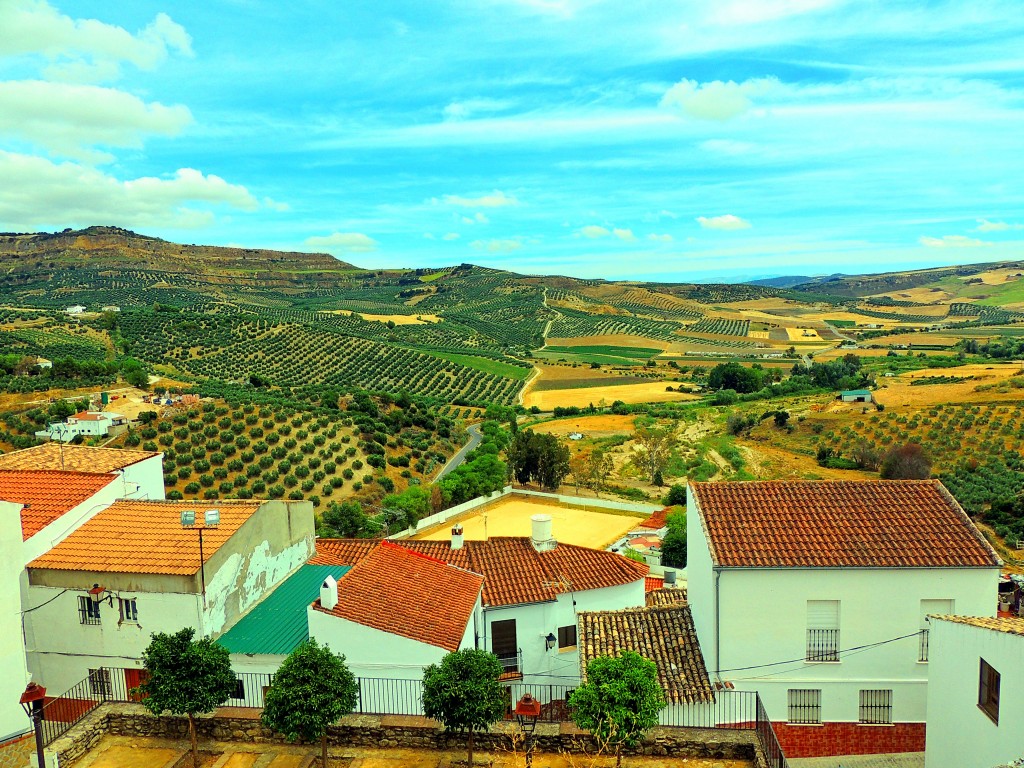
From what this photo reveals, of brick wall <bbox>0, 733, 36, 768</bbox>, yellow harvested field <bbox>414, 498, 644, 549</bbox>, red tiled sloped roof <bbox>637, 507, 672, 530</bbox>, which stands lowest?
yellow harvested field <bbox>414, 498, 644, 549</bbox>

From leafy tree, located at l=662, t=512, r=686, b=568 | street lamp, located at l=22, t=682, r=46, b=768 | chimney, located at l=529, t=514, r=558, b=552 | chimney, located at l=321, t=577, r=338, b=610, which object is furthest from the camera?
leafy tree, located at l=662, t=512, r=686, b=568

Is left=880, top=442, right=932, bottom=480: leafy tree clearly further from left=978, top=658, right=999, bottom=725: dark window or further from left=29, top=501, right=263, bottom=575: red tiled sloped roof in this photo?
left=29, top=501, right=263, bottom=575: red tiled sloped roof

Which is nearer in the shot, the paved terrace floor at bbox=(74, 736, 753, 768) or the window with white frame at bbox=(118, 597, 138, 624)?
the paved terrace floor at bbox=(74, 736, 753, 768)

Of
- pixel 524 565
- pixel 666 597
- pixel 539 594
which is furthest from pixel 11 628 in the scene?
pixel 666 597

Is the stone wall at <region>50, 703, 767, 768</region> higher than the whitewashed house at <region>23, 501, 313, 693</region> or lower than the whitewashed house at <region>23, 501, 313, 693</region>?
lower

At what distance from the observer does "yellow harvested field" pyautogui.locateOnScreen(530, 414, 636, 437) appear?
68062 millimetres

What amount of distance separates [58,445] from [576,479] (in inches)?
1396

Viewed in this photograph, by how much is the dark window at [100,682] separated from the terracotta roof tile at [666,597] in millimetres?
12238

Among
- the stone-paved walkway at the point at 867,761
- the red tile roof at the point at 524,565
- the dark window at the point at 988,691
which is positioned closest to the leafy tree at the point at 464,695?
the red tile roof at the point at 524,565

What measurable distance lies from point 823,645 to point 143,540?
45.2 ft

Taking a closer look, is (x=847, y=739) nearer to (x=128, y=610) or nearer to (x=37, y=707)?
(x=37, y=707)

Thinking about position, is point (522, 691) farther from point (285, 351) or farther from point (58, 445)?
point (285, 351)

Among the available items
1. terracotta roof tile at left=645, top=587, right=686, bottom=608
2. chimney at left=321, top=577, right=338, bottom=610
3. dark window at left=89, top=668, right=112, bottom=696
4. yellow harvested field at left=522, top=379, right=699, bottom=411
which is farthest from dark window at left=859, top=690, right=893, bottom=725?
yellow harvested field at left=522, top=379, right=699, bottom=411

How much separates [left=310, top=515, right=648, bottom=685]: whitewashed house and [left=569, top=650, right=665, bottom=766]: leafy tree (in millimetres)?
6382
